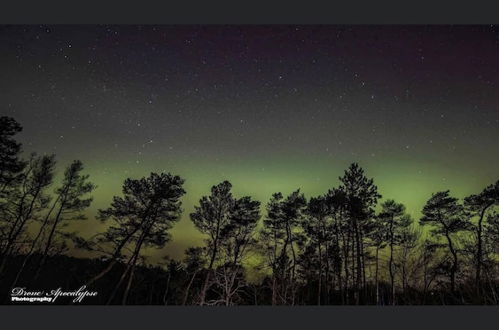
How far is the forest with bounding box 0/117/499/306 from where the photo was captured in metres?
13.0

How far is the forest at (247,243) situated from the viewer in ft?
42.8

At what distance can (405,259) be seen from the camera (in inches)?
650

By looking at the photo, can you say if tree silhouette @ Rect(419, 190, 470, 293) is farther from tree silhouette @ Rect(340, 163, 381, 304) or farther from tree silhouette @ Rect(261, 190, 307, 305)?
tree silhouette @ Rect(261, 190, 307, 305)

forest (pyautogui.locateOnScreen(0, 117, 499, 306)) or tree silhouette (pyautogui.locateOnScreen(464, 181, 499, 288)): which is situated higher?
tree silhouette (pyautogui.locateOnScreen(464, 181, 499, 288))

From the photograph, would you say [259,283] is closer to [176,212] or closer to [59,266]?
[176,212]

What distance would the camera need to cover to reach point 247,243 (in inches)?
619

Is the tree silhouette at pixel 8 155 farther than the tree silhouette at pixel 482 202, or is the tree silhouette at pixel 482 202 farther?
the tree silhouette at pixel 482 202

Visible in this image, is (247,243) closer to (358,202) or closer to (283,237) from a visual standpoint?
(283,237)

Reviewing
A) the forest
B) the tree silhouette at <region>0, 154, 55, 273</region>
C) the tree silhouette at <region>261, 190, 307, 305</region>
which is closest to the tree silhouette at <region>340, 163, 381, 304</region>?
the forest

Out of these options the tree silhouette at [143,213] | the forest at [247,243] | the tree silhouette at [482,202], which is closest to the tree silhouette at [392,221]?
the forest at [247,243]

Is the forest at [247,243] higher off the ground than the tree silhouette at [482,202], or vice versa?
the tree silhouette at [482,202]

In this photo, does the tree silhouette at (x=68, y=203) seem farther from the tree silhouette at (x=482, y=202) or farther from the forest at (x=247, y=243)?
the tree silhouette at (x=482, y=202)

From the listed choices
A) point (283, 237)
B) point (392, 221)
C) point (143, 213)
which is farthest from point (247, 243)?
point (392, 221)

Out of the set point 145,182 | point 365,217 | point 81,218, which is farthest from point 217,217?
point 365,217
